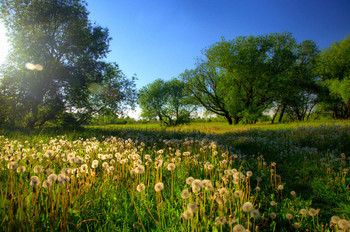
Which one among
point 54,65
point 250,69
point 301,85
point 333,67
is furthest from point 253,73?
point 54,65

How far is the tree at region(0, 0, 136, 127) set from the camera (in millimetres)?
13586

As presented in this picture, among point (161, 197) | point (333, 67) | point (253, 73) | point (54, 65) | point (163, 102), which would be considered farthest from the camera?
point (163, 102)

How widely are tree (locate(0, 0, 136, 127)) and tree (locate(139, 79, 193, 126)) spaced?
33.2m

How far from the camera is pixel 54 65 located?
48.1ft

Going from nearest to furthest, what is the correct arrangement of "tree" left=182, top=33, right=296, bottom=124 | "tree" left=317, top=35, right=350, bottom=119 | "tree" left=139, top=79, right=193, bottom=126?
"tree" left=182, top=33, right=296, bottom=124 → "tree" left=317, top=35, right=350, bottom=119 → "tree" left=139, top=79, right=193, bottom=126

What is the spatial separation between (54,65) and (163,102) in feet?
126

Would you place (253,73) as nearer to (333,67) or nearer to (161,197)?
(333,67)

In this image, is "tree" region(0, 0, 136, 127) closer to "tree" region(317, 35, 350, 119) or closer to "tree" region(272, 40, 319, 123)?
"tree" region(272, 40, 319, 123)

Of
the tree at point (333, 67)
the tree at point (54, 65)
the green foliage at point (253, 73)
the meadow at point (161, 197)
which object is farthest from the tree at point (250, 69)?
the meadow at point (161, 197)

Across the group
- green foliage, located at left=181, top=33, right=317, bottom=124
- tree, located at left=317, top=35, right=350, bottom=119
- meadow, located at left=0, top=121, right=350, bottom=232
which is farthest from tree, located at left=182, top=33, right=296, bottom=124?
meadow, located at left=0, top=121, right=350, bottom=232

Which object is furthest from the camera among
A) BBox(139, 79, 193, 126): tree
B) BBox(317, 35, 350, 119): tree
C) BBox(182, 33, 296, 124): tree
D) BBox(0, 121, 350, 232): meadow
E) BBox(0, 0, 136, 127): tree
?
BBox(139, 79, 193, 126): tree

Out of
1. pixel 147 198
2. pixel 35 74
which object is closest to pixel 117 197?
pixel 147 198

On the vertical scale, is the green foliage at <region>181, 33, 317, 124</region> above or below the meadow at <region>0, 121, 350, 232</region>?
above

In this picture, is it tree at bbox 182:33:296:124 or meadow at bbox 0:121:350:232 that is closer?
meadow at bbox 0:121:350:232
